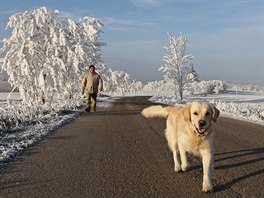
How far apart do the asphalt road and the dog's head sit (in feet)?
2.49

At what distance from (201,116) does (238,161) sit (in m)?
1.91

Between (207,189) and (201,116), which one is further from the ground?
(201,116)

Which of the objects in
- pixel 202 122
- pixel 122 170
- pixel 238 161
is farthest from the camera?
pixel 238 161

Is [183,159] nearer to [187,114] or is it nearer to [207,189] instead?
[187,114]

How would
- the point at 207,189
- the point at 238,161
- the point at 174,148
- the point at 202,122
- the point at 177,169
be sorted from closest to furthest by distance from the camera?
1. the point at 207,189
2. the point at 202,122
3. the point at 177,169
4. the point at 174,148
5. the point at 238,161

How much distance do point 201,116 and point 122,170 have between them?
164 centimetres

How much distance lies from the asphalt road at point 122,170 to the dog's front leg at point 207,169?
102 mm

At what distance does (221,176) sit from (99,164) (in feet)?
6.97

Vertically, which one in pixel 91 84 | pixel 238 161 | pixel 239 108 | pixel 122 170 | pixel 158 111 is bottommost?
pixel 239 108

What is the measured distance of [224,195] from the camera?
4.68 m

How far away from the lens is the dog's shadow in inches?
203

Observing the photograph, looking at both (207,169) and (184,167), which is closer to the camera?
(207,169)

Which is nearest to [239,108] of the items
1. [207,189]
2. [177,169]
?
[177,169]

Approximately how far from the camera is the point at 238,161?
6.71 m
